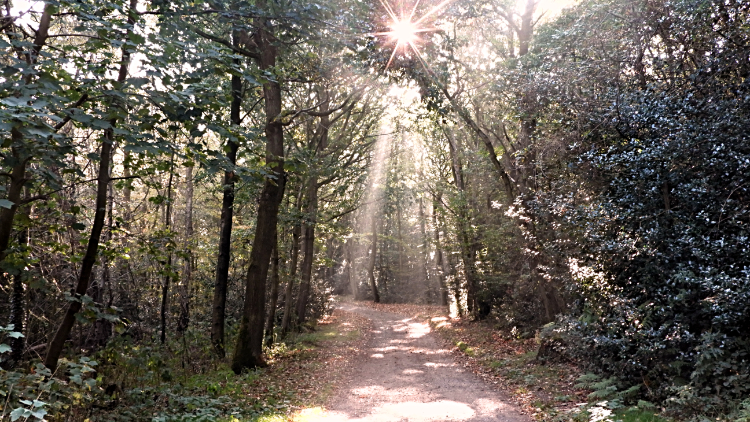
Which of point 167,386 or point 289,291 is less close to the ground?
point 289,291

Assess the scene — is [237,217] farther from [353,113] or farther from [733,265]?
[733,265]

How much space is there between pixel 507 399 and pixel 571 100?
19.6 ft

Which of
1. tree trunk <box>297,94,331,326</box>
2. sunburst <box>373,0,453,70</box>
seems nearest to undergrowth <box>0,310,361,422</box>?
tree trunk <box>297,94,331,326</box>

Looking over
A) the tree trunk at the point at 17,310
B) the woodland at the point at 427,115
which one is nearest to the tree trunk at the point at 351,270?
the woodland at the point at 427,115

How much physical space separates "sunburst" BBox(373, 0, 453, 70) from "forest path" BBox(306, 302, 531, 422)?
7.31m

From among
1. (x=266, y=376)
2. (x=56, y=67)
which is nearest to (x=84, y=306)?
(x=56, y=67)

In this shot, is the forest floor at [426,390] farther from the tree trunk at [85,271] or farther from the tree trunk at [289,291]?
the tree trunk at [85,271]

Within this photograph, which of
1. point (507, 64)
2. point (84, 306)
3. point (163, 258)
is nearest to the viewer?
point (84, 306)

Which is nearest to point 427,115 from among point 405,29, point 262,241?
point 405,29

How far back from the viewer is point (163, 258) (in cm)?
743

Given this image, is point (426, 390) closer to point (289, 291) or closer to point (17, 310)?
point (17, 310)

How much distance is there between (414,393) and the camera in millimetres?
10086

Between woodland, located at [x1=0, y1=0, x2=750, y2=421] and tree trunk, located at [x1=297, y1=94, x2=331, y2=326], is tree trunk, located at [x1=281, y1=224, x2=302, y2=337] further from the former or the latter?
woodland, located at [x1=0, y1=0, x2=750, y2=421]

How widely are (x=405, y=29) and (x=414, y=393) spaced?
26.5 feet
